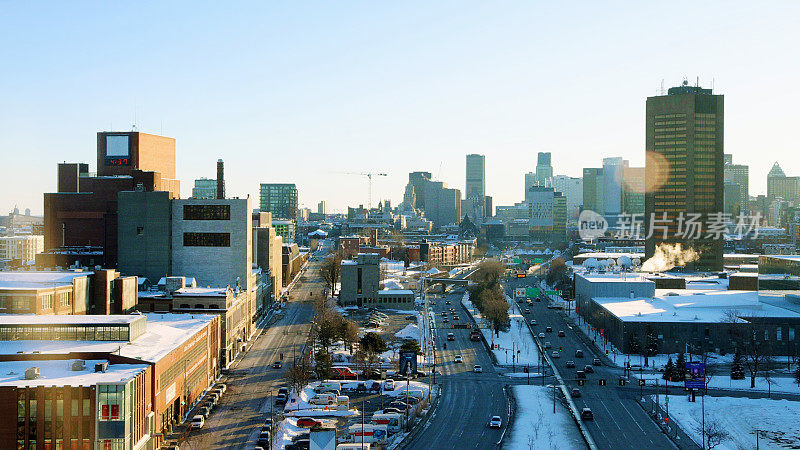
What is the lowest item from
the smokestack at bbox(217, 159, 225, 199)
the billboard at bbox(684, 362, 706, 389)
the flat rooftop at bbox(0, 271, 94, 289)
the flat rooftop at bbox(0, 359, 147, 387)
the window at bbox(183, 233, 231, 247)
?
the billboard at bbox(684, 362, 706, 389)

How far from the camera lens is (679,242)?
14850 cm

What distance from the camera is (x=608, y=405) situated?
63.2 metres

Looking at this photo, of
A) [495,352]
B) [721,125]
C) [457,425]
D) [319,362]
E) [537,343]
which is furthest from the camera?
[721,125]

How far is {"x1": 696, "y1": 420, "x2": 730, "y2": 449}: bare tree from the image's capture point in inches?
2061

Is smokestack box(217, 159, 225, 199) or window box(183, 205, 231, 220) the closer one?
window box(183, 205, 231, 220)

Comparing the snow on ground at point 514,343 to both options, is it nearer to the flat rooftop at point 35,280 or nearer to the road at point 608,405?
the road at point 608,405

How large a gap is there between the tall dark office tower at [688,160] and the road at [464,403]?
72.2 metres

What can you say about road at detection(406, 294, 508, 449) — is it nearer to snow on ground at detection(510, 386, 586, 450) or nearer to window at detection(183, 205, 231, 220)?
snow on ground at detection(510, 386, 586, 450)

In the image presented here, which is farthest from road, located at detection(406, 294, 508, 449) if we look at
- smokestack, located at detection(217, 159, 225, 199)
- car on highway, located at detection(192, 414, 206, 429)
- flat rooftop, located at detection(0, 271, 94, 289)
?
smokestack, located at detection(217, 159, 225, 199)

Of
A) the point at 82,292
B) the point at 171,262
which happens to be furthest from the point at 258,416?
the point at 171,262

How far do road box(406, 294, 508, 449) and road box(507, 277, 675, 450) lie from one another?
23.6 ft

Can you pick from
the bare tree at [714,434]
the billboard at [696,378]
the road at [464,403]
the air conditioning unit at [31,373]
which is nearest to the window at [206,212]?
the road at [464,403]

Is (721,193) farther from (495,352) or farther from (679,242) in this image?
(495,352)

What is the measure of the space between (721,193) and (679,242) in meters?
12.5
